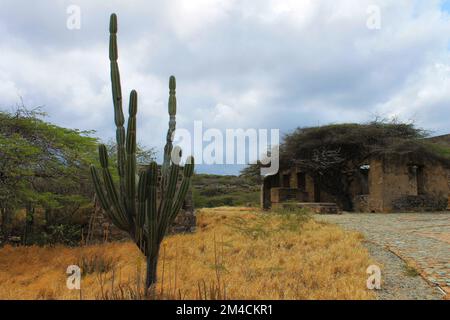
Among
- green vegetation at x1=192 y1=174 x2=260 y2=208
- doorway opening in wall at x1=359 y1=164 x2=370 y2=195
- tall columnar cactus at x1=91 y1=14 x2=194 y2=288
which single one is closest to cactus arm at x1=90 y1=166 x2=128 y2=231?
tall columnar cactus at x1=91 y1=14 x2=194 y2=288

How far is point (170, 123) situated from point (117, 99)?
78 cm

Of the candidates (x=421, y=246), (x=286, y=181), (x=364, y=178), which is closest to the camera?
(x=421, y=246)

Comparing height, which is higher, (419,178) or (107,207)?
(419,178)

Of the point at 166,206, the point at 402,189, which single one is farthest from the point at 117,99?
the point at 402,189

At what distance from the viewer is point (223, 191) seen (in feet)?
85.9

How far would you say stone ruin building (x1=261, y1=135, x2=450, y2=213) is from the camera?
48.3 ft

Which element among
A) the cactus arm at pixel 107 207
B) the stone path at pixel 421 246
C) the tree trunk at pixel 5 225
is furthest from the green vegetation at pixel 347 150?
the cactus arm at pixel 107 207

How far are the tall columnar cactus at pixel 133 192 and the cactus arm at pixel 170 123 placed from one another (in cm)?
35

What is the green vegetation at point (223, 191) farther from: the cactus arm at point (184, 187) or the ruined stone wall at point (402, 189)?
the cactus arm at point (184, 187)

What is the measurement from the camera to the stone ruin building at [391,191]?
1473 cm

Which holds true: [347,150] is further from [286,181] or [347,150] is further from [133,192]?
[133,192]

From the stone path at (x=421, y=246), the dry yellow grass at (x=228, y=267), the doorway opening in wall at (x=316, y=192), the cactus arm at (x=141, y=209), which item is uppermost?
the doorway opening in wall at (x=316, y=192)
